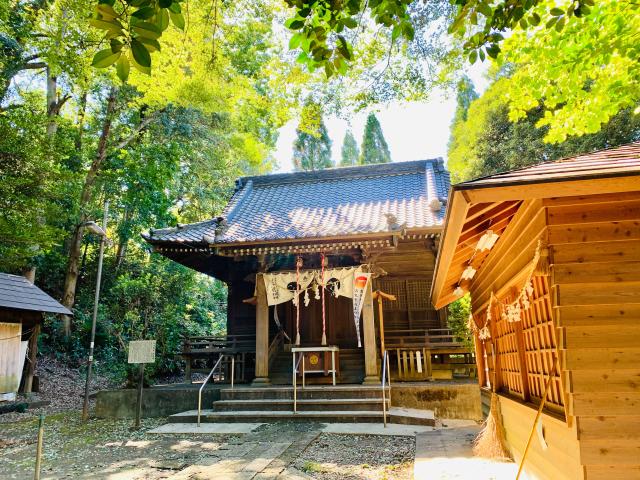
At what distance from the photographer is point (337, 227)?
34.2 ft

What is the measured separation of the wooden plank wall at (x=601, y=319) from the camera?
2.81 metres

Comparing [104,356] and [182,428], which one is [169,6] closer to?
[182,428]

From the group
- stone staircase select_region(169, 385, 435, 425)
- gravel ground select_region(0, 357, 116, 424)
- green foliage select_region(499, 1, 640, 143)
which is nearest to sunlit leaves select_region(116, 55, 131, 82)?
green foliage select_region(499, 1, 640, 143)

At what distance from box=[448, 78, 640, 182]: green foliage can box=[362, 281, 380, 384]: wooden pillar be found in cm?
1359

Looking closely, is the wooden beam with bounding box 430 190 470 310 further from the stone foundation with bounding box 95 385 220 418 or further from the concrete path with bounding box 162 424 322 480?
the stone foundation with bounding box 95 385 220 418

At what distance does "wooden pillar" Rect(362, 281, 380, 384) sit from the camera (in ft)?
31.3

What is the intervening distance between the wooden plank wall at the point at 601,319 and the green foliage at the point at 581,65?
3.48 metres

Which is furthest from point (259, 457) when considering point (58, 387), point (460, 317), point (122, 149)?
point (122, 149)

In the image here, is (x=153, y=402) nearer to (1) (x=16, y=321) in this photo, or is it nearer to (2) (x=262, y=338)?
(2) (x=262, y=338)

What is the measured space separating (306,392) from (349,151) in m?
37.8

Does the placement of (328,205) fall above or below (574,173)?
above

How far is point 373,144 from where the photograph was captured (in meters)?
40.8

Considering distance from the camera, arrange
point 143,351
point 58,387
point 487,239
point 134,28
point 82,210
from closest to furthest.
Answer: point 134,28, point 487,239, point 143,351, point 58,387, point 82,210

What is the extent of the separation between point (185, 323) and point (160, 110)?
8.92m
